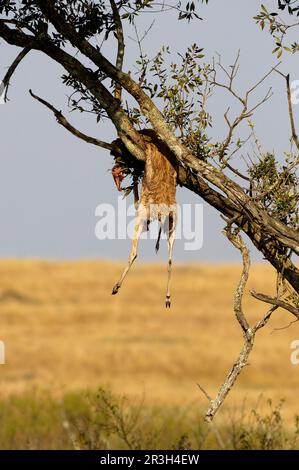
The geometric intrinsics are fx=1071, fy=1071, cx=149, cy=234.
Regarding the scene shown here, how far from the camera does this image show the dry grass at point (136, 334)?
65062mm

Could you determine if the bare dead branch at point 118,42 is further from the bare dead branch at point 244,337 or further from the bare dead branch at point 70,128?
the bare dead branch at point 244,337

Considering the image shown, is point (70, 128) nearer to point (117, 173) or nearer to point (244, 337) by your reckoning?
point (117, 173)

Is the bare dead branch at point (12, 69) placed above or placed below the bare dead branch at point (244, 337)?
above

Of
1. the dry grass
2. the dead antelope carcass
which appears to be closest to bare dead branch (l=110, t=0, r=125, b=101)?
the dead antelope carcass

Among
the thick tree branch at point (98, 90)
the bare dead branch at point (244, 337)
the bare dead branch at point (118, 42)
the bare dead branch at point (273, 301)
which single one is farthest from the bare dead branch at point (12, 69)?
the bare dead branch at point (273, 301)

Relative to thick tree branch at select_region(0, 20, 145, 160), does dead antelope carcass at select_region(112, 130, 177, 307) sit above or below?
below

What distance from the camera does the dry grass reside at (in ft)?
213

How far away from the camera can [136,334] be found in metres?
81.4

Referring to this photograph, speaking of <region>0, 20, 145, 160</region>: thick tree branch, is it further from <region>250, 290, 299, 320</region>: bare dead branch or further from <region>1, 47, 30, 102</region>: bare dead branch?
<region>250, 290, 299, 320</region>: bare dead branch

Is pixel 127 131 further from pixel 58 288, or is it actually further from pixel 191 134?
pixel 58 288

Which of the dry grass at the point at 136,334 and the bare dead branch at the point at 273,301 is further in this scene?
the dry grass at the point at 136,334

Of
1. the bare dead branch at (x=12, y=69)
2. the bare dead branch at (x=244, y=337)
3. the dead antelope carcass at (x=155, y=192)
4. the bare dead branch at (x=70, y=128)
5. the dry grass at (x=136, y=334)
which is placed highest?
the bare dead branch at (x=12, y=69)

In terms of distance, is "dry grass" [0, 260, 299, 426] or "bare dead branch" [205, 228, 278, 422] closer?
"bare dead branch" [205, 228, 278, 422]
